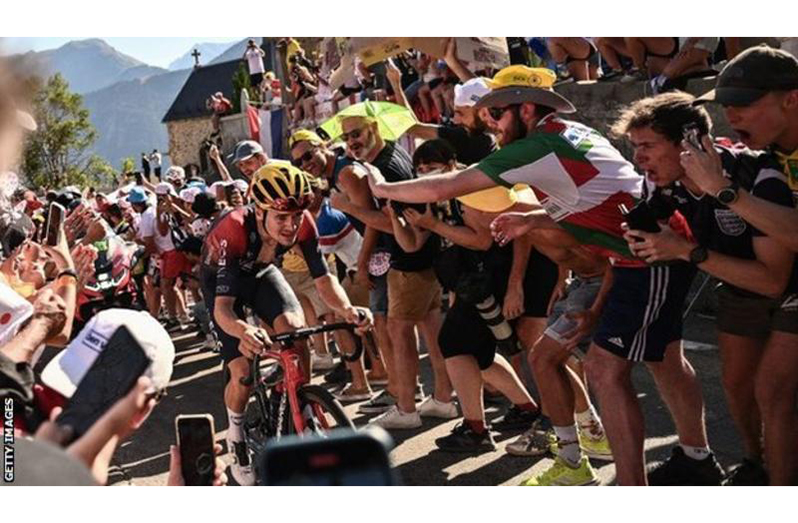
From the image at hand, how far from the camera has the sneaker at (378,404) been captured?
21.1ft

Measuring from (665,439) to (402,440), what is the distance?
151 cm

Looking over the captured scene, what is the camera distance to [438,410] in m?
6.02

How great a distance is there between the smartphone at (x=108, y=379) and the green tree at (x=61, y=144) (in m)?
0.93

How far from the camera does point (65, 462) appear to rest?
159 centimetres

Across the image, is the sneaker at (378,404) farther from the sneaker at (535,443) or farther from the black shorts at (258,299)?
the black shorts at (258,299)

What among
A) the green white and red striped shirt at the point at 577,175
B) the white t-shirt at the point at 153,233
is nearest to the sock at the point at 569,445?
the green white and red striped shirt at the point at 577,175

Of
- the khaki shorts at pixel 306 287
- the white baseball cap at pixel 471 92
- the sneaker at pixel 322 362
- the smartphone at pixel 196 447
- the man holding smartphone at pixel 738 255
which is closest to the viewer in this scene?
the smartphone at pixel 196 447

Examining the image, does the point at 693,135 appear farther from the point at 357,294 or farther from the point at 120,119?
the point at 120,119

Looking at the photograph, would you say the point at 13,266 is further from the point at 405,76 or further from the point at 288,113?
the point at 288,113

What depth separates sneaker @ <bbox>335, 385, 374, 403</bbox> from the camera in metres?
6.80

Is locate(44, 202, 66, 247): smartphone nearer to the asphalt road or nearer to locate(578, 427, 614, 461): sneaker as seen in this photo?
the asphalt road

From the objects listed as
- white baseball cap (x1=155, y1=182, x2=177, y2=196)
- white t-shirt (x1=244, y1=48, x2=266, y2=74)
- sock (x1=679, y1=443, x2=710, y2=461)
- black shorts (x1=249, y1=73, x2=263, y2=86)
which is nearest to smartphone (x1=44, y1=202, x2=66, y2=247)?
sock (x1=679, y1=443, x2=710, y2=461)
